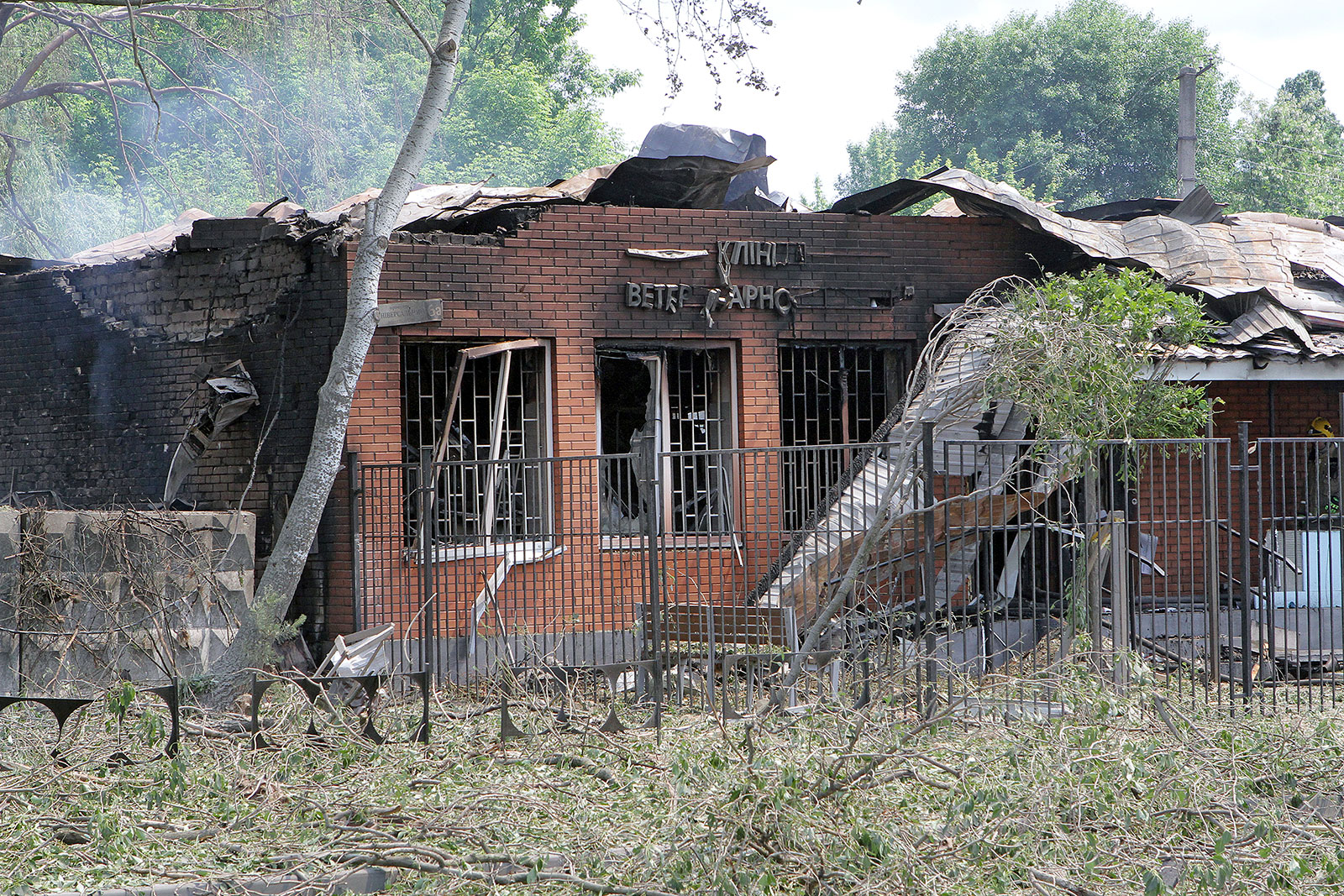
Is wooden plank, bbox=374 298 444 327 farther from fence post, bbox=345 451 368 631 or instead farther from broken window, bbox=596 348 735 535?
broken window, bbox=596 348 735 535

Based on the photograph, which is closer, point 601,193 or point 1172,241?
point 601,193

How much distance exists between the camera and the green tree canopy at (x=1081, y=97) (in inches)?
1628

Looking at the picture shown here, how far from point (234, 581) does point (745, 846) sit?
6098mm

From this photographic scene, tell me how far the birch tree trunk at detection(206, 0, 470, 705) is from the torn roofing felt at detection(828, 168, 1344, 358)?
4190 millimetres

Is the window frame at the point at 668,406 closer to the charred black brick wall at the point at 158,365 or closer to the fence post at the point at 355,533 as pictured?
the fence post at the point at 355,533

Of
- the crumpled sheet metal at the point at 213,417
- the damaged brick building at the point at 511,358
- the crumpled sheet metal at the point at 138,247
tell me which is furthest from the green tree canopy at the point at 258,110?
the crumpled sheet metal at the point at 213,417

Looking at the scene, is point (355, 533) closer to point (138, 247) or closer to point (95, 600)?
point (95, 600)

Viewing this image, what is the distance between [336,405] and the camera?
29.6 feet

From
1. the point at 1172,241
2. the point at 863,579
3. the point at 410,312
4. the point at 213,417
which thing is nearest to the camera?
the point at 863,579

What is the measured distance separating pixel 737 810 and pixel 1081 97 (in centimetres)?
4230

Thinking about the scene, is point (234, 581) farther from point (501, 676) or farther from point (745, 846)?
point (745, 846)

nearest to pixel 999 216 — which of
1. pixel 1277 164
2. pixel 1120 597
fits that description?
pixel 1120 597

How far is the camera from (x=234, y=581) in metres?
9.34

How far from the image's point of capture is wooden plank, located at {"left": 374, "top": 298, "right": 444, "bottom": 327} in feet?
32.5
